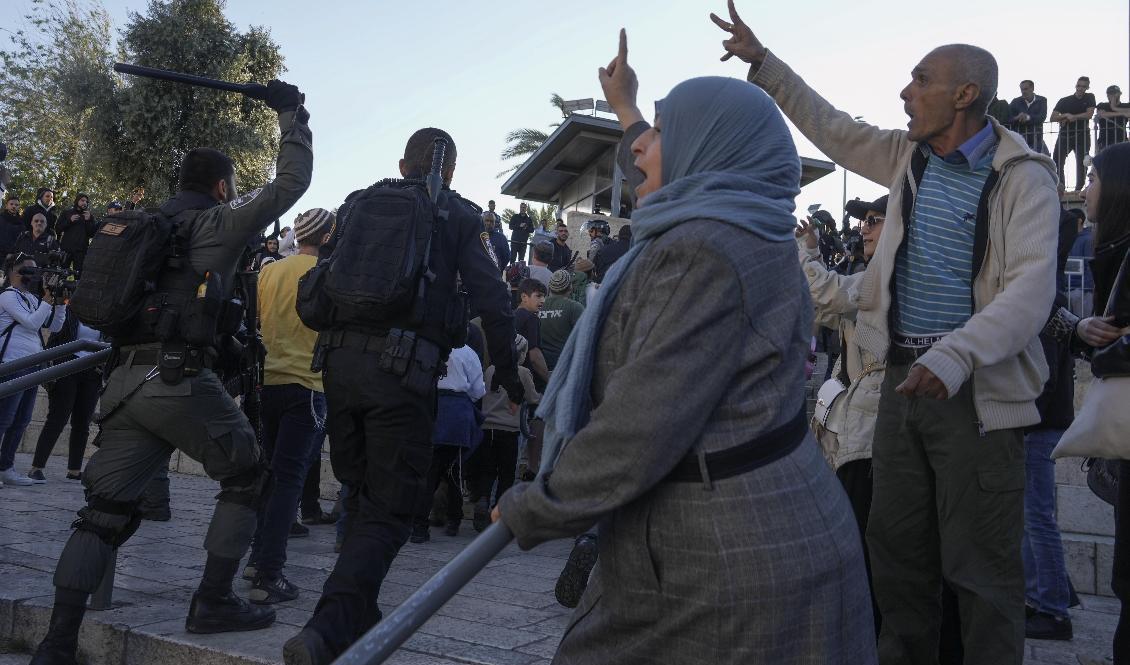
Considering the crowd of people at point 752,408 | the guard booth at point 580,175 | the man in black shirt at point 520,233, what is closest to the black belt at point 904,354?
the crowd of people at point 752,408

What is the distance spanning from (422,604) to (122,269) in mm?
2756

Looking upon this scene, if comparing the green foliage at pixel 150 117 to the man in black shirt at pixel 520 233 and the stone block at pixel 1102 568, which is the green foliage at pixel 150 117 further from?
the stone block at pixel 1102 568

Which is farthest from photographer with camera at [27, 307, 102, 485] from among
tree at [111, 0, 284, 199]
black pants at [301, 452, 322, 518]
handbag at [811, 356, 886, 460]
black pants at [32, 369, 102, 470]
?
tree at [111, 0, 284, 199]

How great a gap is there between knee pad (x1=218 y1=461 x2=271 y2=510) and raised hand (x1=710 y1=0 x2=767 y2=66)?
2579 millimetres

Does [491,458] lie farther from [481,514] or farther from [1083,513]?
[1083,513]

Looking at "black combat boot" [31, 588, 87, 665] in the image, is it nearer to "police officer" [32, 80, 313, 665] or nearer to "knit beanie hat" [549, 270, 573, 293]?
"police officer" [32, 80, 313, 665]

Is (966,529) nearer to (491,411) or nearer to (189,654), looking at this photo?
(189,654)

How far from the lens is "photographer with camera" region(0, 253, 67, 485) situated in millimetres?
9023

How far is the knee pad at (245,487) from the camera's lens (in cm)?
434

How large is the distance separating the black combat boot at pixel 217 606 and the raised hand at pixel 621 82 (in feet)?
8.87

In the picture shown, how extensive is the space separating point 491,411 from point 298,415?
2.65 m

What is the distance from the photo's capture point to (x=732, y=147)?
2.04 meters

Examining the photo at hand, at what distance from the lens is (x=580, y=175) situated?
29.1 meters

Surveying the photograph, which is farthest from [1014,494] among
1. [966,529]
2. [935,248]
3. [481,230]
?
[481,230]
